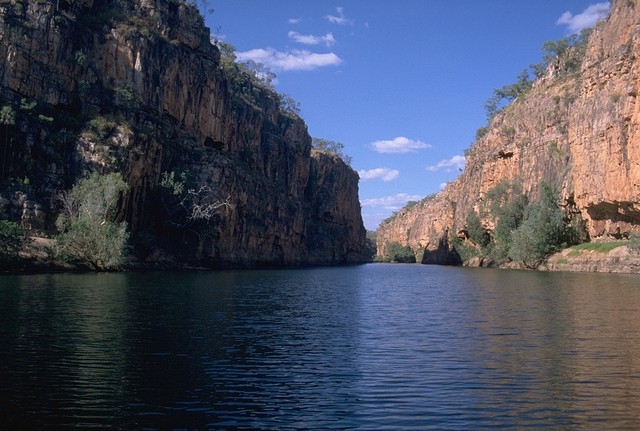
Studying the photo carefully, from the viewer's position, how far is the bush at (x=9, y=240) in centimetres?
5634

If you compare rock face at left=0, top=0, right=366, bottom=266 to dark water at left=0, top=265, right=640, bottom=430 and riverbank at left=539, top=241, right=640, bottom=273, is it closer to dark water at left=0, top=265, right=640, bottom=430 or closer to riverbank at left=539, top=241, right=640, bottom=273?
dark water at left=0, top=265, right=640, bottom=430

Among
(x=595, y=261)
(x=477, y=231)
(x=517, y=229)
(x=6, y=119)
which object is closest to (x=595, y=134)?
(x=595, y=261)

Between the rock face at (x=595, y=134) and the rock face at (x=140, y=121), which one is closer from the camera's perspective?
the rock face at (x=140, y=121)

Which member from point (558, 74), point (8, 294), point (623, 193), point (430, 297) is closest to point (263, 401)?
point (8, 294)

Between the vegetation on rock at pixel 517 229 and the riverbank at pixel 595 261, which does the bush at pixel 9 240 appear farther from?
the vegetation on rock at pixel 517 229

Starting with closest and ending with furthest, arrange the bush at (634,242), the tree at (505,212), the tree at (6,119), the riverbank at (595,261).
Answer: the tree at (6,119) < the bush at (634,242) < the riverbank at (595,261) < the tree at (505,212)

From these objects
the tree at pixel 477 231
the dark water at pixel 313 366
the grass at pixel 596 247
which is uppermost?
the tree at pixel 477 231

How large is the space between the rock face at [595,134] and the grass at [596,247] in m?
2.83

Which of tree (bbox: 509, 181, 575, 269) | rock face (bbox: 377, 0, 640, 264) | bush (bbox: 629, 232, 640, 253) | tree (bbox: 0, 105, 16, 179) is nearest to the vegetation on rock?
tree (bbox: 509, 181, 575, 269)

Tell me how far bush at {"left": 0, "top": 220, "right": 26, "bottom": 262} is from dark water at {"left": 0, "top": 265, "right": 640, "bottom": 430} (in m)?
25.1

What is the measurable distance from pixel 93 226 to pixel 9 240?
934 cm

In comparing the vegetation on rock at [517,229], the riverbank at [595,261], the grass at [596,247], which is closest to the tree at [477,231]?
the vegetation on rock at [517,229]

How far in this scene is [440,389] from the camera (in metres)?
16.3

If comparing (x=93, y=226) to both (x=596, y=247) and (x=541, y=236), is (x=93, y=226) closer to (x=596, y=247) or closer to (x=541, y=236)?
(x=541, y=236)
